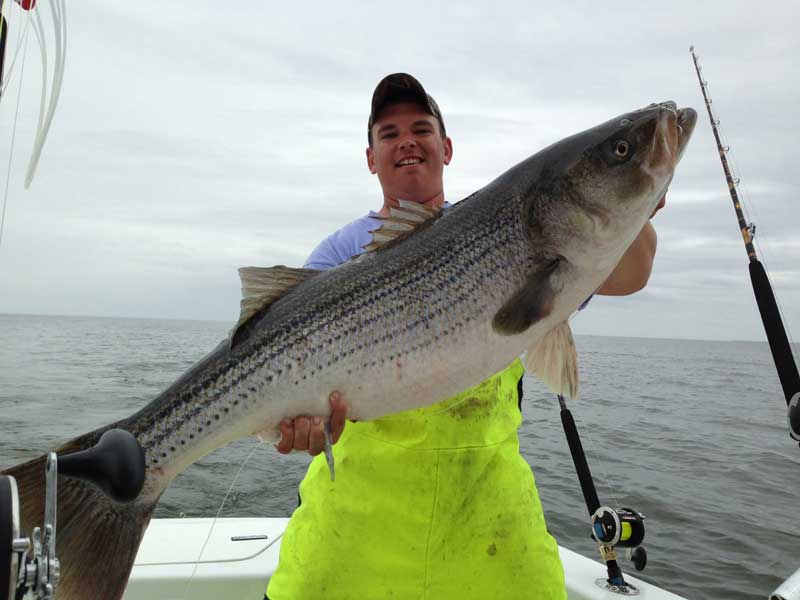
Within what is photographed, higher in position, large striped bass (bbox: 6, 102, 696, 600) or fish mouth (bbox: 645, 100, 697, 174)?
fish mouth (bbox: 645, 100, 697, 174)

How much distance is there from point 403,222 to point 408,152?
78 centimetres

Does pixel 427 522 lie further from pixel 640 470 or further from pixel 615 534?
pixel 640 470

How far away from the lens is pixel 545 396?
2391cm

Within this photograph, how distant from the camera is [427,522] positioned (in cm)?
274

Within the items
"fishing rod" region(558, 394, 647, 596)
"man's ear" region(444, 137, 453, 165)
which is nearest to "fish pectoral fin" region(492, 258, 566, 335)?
"man's ear" region(444, 137, 453, 165)

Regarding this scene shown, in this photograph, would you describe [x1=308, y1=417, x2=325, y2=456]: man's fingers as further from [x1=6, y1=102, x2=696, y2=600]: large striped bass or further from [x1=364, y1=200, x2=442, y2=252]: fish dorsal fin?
[x1=364, y1=200, x2=442, y2=252]: fish dorsal fin

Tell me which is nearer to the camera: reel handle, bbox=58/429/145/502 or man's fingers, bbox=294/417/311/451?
reel handle, bbox=58/429/145/502

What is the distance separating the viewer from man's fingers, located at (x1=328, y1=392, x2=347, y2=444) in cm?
281

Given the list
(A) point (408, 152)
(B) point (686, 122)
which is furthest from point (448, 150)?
(B) point (686, 122)

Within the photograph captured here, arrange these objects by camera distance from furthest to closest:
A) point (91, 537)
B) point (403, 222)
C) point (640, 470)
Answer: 1. point (640, 470)
2. point (403, 222)
3. point (91, 537)

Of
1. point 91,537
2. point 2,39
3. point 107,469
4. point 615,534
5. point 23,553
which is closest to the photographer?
point 23,553

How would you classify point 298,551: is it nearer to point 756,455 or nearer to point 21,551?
point 21,551

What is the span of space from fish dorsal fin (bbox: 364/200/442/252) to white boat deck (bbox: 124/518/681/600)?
3063mm

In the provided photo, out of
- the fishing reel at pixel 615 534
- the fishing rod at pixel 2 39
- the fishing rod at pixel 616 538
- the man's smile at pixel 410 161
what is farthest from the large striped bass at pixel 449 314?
the fishing reel at pixel 615 534
